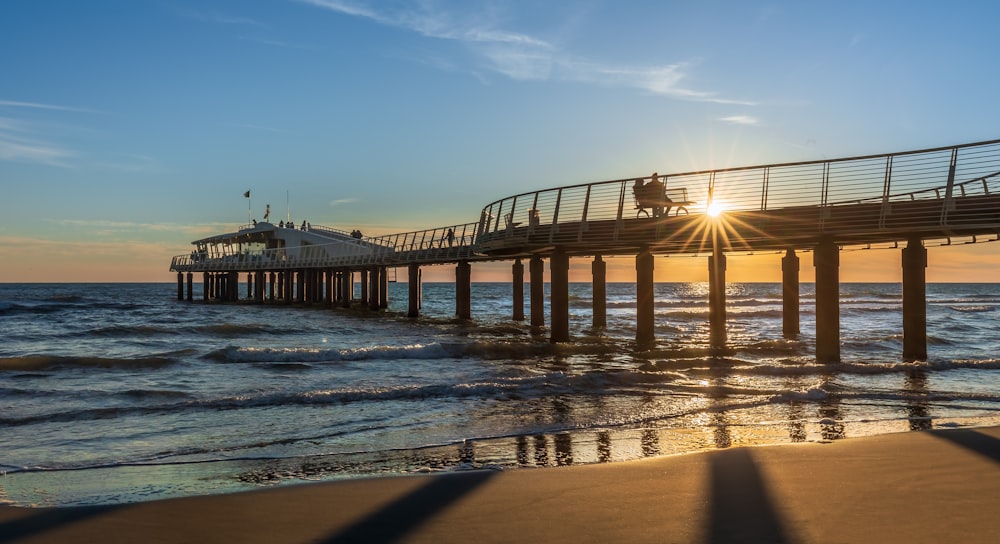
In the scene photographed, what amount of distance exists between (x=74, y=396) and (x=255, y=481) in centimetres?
777

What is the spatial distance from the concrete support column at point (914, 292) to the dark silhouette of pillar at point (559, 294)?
789 cm

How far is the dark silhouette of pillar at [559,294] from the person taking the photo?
20.4 m

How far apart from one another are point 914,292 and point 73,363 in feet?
57.4

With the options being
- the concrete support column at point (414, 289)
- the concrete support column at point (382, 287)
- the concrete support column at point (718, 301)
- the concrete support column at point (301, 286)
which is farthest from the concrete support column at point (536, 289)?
the concrete support column at point (301, 286)

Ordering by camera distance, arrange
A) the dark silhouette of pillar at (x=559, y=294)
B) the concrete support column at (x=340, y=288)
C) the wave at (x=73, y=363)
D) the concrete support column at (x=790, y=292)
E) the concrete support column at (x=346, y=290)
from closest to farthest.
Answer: the wave at (x=73, y=363) < the dark silhouette of pillar at (x=559, y=294) < the concrete support column at (x=790, y=292) < the concrete support column at (x=346, y=290) < the concrete support column at (x=340, y=288)

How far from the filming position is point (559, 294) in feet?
67.7

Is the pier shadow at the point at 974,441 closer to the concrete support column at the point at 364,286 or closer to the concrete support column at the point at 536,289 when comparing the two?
the concrete support column at the point at 536,289

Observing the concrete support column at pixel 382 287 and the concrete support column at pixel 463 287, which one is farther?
the concrete support column at pixel 382 287

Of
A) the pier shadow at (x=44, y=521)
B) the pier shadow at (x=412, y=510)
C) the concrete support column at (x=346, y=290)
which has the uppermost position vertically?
the concrete support column at (x=346, y=290)

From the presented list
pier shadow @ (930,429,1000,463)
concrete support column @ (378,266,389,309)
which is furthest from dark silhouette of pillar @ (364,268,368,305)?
pier shadow @ (930,429,1000,463)

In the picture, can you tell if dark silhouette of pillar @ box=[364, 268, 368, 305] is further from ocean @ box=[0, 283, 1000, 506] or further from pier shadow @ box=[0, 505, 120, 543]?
pier shadow @ box=[0, 505, 120, 543]

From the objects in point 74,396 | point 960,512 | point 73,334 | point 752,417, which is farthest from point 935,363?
point 73,334

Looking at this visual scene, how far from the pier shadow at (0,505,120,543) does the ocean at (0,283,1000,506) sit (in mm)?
362

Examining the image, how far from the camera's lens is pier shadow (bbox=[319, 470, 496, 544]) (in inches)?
197
